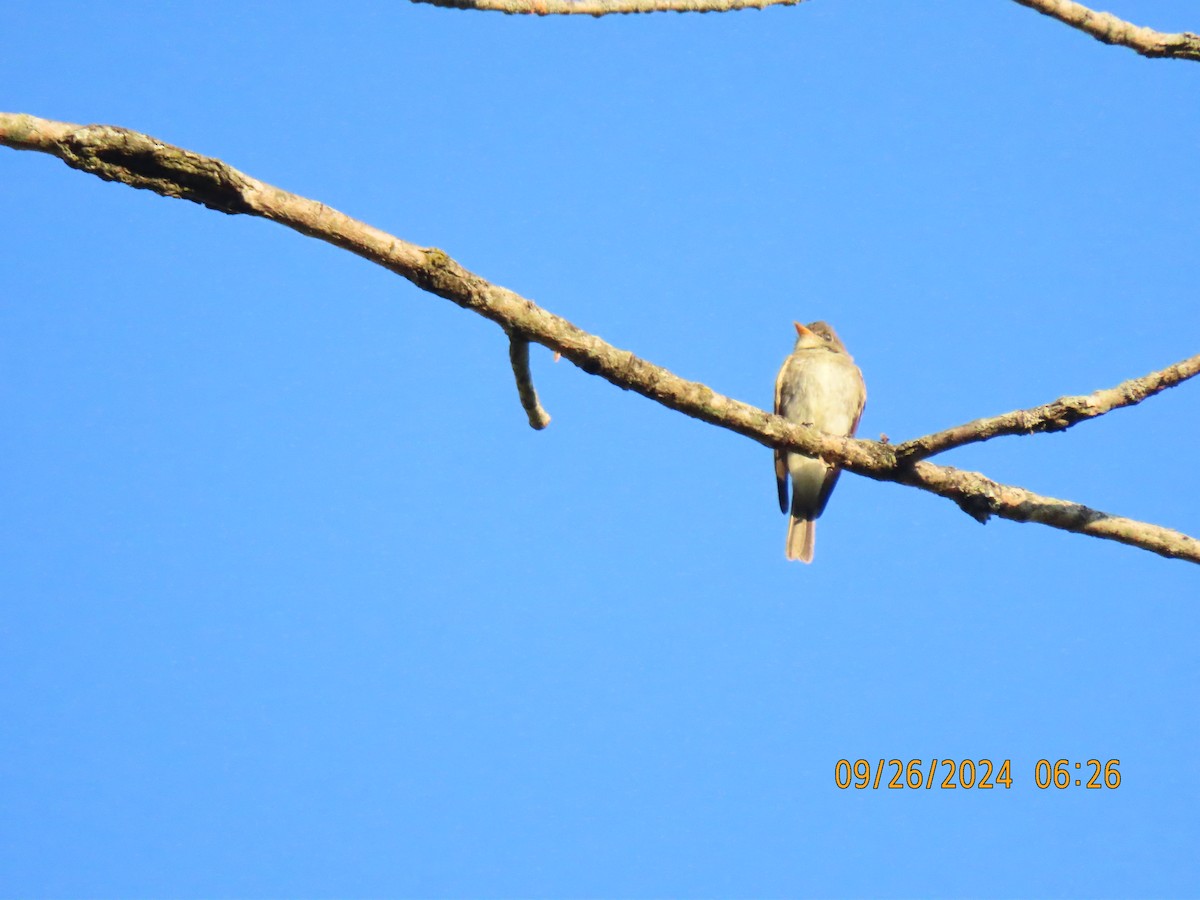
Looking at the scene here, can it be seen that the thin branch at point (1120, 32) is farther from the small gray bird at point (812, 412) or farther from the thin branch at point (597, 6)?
the small gray bird at point (812, 412)

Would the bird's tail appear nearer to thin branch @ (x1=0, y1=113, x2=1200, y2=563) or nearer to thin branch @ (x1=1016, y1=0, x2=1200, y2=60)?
thin branch @ (x1=0, y1=113, x2=1200, y2=563)

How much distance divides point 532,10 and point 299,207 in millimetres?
1557

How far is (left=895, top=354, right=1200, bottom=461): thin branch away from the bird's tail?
5.59 m

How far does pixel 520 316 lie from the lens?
3.36 meters

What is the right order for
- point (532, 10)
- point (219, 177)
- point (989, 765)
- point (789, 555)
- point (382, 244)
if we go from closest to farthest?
point (219, 177)
point (382, 244)
point (532, 10)
point (989, 765)
point (789, 555)

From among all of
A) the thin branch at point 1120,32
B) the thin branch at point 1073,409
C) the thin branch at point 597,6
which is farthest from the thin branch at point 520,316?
the thin branch at point 1120,32

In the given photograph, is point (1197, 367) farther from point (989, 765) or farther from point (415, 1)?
point (989, 765)

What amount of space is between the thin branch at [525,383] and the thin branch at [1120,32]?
2506 millimetres

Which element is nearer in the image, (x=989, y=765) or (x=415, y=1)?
(x=415, y=1)

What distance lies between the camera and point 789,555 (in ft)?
29.5

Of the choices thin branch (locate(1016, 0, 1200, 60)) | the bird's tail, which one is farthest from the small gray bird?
thin branch (locate(1016, 0, 1200, 60))

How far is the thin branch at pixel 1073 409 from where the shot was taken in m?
3.40

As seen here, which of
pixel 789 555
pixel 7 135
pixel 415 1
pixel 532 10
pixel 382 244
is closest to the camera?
pixel 7 135

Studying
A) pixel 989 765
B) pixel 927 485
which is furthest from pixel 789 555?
pixel 927 485
